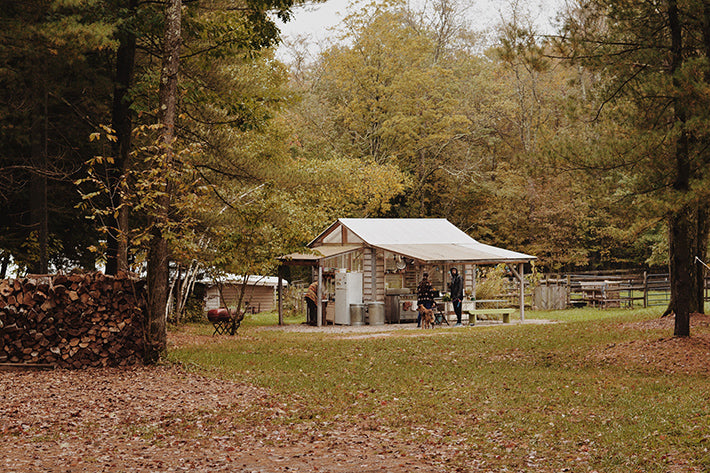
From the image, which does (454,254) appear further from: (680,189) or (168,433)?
(168,433)

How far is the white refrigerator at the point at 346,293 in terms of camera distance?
25.3m

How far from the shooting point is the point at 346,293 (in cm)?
2531

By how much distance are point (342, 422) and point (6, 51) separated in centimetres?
884

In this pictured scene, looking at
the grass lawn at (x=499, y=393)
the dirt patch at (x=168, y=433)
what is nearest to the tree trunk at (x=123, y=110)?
the grass lawn at (x=499, y=393)

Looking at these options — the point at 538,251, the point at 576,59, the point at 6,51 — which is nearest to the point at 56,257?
the point at 6,51

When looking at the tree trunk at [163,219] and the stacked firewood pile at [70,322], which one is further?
the tree trunk at [163,219]

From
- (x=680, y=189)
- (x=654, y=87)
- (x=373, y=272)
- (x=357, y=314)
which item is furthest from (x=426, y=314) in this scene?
(x=654, y=87)

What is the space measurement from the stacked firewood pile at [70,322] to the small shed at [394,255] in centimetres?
1259

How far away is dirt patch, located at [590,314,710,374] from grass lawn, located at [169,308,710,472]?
14cm

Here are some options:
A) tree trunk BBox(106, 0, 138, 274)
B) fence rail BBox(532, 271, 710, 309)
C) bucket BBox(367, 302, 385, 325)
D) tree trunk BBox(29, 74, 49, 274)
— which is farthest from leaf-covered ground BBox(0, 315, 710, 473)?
fence rail BBox(532, 271, 710, 309)

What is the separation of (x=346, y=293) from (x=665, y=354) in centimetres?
1369

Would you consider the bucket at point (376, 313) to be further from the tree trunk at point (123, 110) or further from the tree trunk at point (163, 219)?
the tree trunk at point (163, 219)

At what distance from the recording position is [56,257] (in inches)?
759

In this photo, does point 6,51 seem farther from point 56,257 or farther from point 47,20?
point 56,257
